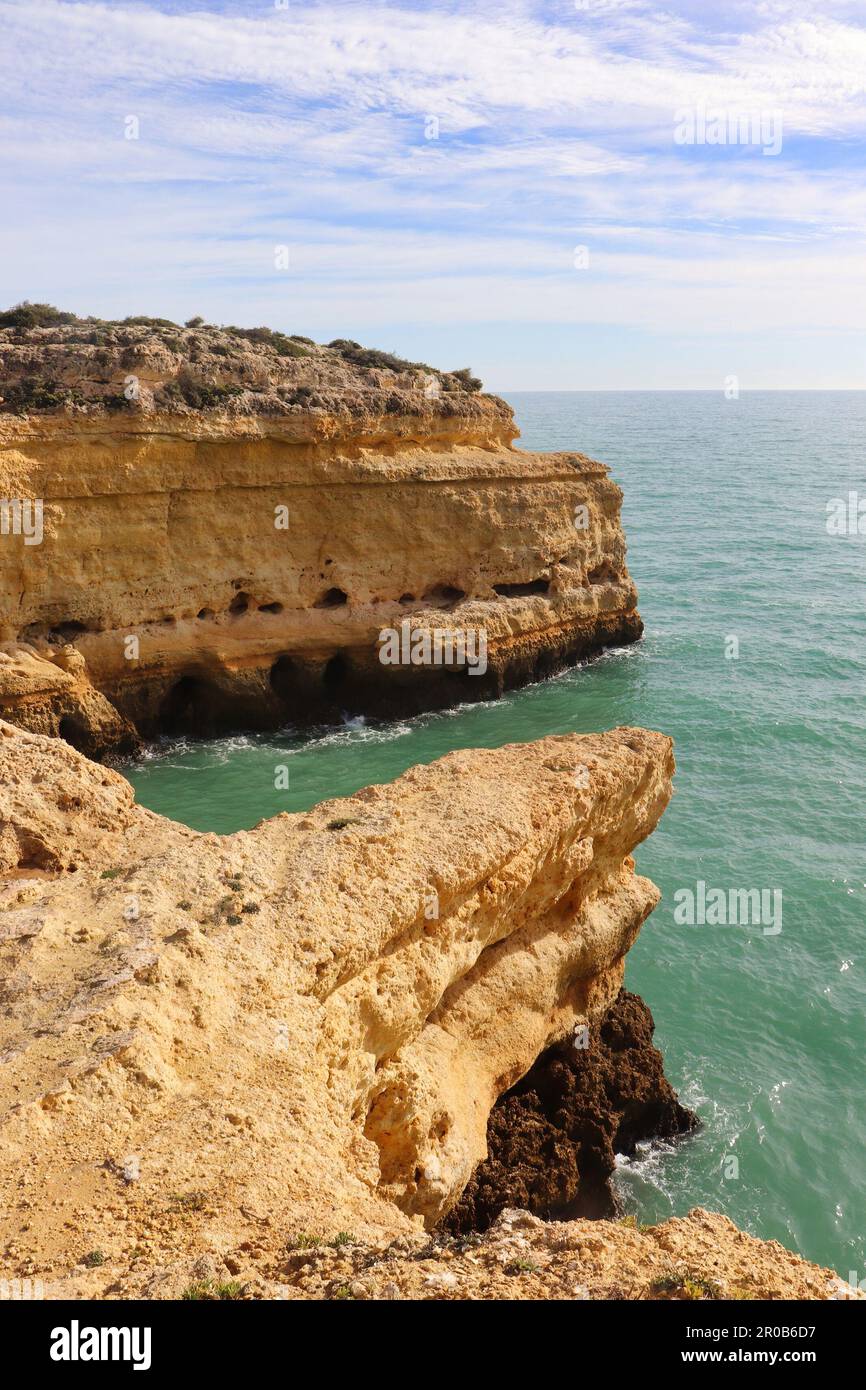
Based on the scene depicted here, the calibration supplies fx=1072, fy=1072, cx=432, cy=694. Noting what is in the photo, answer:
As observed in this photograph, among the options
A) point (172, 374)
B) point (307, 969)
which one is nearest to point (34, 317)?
point (172, 374)

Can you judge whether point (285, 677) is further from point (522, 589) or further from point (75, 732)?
point (522, 589)

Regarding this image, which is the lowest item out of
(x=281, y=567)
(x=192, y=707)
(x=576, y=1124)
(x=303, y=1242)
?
(x=576, y=1124)

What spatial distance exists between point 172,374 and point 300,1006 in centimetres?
2464

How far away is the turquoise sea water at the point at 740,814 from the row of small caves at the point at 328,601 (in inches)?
133

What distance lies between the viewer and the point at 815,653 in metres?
41.2

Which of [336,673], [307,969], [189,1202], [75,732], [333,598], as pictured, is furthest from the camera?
[336,673]

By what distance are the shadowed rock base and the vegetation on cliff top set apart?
21.4m

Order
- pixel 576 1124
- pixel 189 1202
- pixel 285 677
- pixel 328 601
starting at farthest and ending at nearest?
pixel 328 601 < pixel 285 677 < pixel 576 1124 < pixel 189 1202

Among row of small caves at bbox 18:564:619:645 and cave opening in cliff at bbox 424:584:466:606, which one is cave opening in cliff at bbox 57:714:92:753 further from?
cave opening in cliff at bbox 424:584:466:606

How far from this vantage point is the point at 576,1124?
1599cm

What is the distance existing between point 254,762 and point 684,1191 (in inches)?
701

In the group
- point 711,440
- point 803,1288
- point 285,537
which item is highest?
point 711,440
